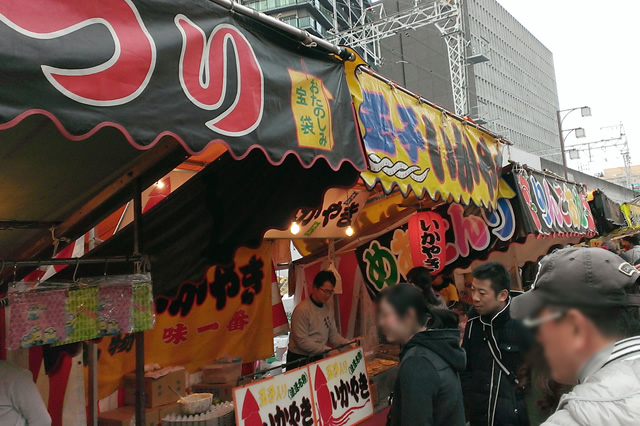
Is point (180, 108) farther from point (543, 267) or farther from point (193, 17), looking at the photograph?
point (543, 267)

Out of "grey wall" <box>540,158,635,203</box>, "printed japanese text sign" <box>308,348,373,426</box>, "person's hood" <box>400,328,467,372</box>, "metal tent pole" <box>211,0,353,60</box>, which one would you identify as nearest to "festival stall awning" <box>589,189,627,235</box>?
"printed japanese text sign" <box>308,348,373,426</box>

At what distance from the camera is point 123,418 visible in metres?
4.95

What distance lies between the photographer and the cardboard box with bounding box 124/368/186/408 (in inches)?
203

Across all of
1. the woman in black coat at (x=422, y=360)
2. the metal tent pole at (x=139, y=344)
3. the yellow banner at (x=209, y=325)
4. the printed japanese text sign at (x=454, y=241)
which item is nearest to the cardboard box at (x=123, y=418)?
the yellow banner at (x=209, y=325)

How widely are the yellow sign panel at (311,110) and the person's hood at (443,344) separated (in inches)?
61.1

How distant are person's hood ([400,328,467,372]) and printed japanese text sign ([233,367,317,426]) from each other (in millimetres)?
1908

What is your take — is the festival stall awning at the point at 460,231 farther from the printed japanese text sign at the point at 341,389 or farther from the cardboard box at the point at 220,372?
the cardboard box at the point at 220,372

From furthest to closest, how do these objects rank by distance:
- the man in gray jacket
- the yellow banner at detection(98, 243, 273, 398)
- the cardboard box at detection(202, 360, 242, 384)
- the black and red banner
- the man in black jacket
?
the cardboard box at detection(202, 360, 242, 384), the yellow banner at detection(98, 243, 273, 398), the man in black jacket, the black and red banner, the man in gray jacket

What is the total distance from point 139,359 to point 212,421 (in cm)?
110

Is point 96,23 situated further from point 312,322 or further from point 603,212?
point 603,212

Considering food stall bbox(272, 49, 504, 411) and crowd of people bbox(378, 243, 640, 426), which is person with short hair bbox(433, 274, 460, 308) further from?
crowd of people bbox(378, 243, 640, 426)

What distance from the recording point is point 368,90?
169 inches

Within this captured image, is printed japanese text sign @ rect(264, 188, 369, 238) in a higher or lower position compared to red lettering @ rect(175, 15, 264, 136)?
lower

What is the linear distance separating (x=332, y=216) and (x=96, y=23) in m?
5.60
